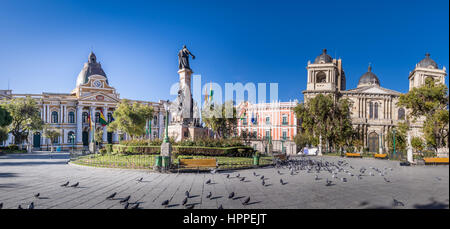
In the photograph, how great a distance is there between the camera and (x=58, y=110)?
160ft

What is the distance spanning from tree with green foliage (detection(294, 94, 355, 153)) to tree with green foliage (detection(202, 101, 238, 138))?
31.1 feet

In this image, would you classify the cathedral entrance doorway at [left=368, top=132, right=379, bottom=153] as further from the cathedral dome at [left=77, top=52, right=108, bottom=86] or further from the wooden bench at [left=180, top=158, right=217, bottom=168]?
the cathedral dome at [left=77, top=52, right=108, bottom=86]

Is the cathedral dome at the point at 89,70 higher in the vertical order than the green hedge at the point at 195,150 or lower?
higher

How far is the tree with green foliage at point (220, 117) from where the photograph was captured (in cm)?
3616

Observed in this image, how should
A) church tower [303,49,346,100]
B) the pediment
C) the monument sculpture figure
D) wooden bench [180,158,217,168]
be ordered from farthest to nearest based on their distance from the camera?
the pediment
church tower [303,49,346,100]
the monument sculpture figure
wooden bench [180,158,217,168]

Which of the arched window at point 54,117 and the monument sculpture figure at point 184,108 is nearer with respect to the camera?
the monument sculpture figure at point 184,108

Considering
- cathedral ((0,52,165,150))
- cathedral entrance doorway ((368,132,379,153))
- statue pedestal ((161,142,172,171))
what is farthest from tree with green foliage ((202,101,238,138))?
cathedral entrance doorway ((368,132,379,153))

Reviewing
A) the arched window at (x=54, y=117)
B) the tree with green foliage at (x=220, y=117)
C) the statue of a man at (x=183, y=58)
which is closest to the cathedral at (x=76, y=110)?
the arched window at (x=54, y=117)

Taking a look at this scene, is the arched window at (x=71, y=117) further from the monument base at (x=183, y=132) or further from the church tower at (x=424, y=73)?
the church tower at (x=424, y=73)

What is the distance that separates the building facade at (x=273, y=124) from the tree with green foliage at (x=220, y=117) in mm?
5888

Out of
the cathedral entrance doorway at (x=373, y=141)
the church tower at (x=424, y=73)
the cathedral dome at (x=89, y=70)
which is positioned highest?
the cathedral dome at (x=89, y=70)

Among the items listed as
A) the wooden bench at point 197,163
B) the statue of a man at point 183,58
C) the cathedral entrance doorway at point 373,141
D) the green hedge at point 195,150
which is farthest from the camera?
the cathedral entrance doorway at point 373,141

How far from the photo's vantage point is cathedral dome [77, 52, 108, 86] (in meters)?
57.1
